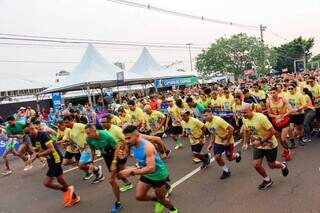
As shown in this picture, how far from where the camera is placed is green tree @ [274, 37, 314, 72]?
7075 cm

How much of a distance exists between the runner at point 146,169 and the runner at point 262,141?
186 centimetres

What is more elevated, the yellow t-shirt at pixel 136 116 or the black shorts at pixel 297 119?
the yellow t-shirt at pixel 136 116

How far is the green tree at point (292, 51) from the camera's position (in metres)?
70.8

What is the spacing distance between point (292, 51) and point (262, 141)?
69641 mm

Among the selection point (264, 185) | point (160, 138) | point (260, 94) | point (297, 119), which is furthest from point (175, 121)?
point (264, 185)

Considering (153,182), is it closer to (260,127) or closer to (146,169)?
(146,169)

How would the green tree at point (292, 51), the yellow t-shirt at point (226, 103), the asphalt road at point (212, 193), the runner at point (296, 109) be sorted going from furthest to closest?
the green tree at point (292, 51) → the yellow t-shirt at point (226, 103) → the runner at point (296, 109) → the asphalt road at point (212, 193)

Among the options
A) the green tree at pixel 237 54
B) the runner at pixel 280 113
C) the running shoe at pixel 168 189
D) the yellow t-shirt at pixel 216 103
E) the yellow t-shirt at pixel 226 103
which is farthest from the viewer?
the green tree at pixel 237 54

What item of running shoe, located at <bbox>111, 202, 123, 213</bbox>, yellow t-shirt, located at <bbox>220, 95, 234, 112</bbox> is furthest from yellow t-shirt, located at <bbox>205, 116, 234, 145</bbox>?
yellow t-shirt, located at <bbox>220, 95, 234, 112</bbox>

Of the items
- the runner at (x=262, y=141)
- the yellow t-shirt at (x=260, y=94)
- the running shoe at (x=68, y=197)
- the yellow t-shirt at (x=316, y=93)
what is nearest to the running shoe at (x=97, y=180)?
the running shoe at (x=68, y=197)

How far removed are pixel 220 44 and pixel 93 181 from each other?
44374 millimetres

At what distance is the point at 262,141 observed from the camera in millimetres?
6734

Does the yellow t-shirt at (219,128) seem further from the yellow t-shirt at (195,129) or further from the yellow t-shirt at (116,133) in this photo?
the yellow t-shirt at (116,133)

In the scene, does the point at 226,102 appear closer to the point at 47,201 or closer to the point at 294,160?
the point at 294,160
